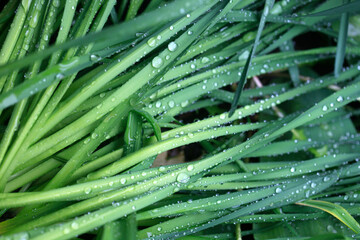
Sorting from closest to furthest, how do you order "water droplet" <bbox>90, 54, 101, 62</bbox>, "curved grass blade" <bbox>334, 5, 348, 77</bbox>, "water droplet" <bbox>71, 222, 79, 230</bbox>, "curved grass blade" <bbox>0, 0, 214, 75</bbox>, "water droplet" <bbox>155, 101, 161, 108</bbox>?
1. "curved grass blade" <bbox>0, 0, 214, 75</bbox>
2. "water droplet" <bbox>71, 222, 79, 230</bbox>
3. "water droplet" <bbox>90, 54, 101, 62</bbox>
4. "water droplet" <bbox>155, 101, 161, 108</bbox>
5. "curved grass blade" <bbox>334, 5, 348, 77</bbox>

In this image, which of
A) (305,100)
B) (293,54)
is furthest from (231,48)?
(305,100)

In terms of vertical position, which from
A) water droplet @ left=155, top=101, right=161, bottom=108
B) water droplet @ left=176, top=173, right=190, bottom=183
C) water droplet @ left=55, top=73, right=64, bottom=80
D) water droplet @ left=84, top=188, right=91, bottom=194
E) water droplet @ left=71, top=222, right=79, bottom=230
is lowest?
water droplet @ left=71, top=222, right=79, bottom=230

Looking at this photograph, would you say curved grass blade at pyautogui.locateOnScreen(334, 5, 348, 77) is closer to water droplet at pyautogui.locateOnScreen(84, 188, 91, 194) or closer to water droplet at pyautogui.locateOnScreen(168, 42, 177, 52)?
water droplet at pyautogui.locateOnScreen(168, 42, 177, 52)

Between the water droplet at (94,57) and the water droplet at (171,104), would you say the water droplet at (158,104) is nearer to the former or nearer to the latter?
the water droplet at (171,104)

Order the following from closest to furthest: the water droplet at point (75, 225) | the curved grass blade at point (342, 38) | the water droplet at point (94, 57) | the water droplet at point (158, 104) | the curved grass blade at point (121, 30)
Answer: the curved grass blade at point (121, 30) < the water droplet at point (75, 225) < the water droplet at point (94, 57) < the water droplet at point (158, 104) < the curved grass blade at point (342, 38)

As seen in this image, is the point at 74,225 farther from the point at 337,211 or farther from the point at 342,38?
the point at 342,38

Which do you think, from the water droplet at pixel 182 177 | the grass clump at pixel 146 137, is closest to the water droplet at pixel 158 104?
the grass clump at pixel 146 137

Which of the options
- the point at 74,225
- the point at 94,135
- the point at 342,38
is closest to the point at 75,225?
the point at 74,225

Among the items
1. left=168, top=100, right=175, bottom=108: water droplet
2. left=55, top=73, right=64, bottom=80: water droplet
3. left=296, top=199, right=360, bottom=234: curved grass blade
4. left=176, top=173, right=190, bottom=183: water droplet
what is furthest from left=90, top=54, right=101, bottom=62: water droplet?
left=296, top=199, right=360, bottom=234: curved grass blade
